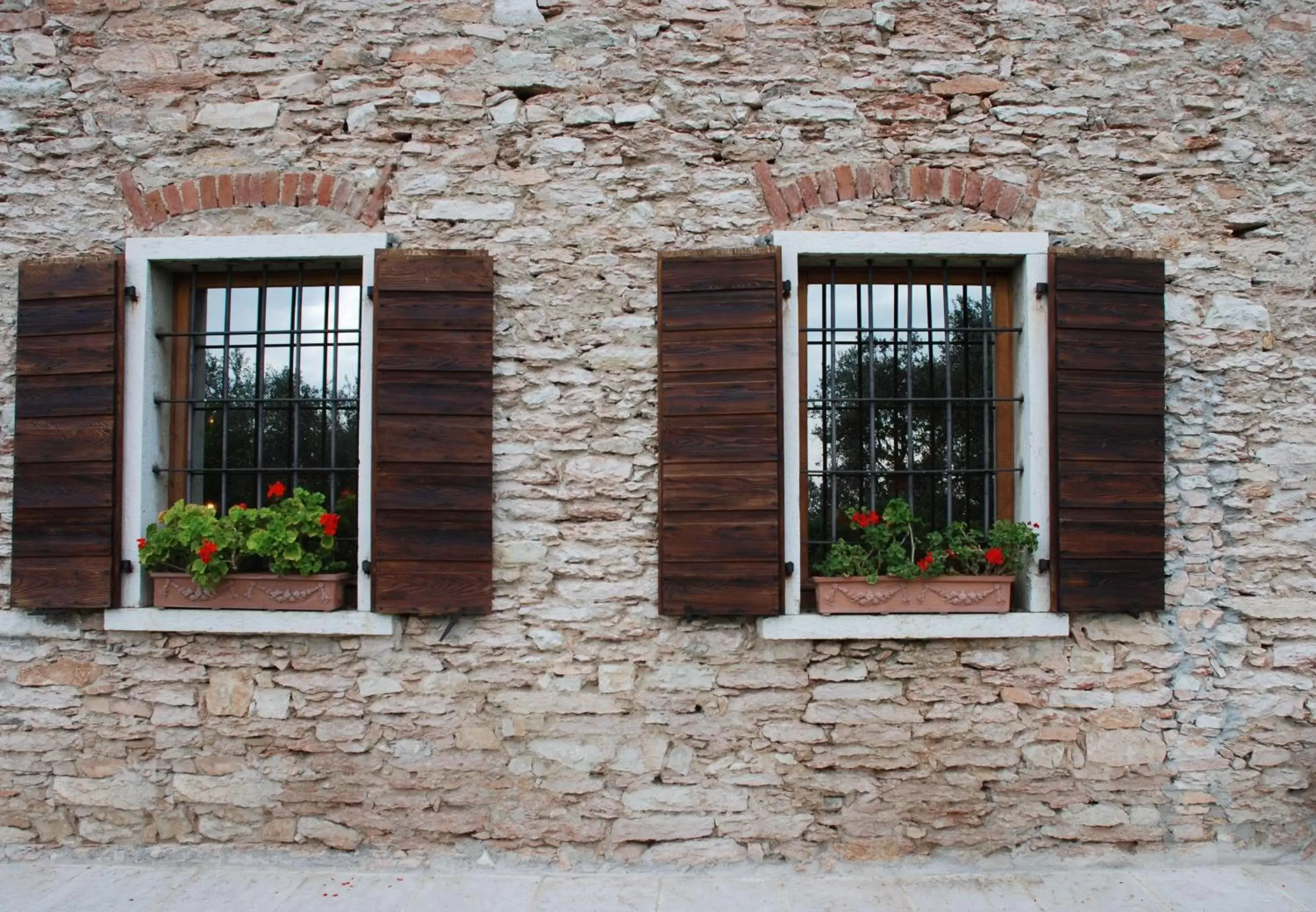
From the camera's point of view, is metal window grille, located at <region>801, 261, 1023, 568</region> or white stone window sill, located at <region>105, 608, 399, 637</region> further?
metal window grille, located at <region>801, 261, 1023, 568</region>

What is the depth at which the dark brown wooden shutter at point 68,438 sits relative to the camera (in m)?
3.48

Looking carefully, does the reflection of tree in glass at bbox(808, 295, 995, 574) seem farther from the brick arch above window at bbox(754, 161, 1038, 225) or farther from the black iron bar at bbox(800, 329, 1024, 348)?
the brick arch above window at bbox(754, 161, 1038, 225)

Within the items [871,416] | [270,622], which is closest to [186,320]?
[270,622]

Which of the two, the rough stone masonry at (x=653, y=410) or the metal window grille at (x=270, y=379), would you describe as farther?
the metal window grille at (x=270, y=379)

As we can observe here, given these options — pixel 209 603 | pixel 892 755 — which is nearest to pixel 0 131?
pixel 209 603

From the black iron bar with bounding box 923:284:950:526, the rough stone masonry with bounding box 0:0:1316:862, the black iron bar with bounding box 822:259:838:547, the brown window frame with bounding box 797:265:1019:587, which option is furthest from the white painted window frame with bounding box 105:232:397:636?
the black iron bar with bounding box 923:284:950:526

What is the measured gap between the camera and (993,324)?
370cm

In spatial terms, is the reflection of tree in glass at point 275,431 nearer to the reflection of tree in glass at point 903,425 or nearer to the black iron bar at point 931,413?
the reflection of tree in glass at point 903,425

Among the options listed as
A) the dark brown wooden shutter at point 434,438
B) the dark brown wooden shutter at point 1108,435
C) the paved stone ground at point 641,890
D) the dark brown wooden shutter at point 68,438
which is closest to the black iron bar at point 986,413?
the dark brown wooden shutter at point 1108,435

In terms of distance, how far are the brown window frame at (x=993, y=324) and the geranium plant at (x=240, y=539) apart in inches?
78.8

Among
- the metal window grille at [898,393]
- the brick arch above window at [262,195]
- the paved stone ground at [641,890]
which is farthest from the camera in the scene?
the metal window grille at [898,393]

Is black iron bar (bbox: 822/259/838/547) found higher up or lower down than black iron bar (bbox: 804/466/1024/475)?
higher up

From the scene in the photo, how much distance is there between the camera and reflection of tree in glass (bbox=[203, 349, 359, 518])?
12.2ft

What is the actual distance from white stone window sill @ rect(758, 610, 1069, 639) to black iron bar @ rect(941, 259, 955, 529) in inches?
16.7
